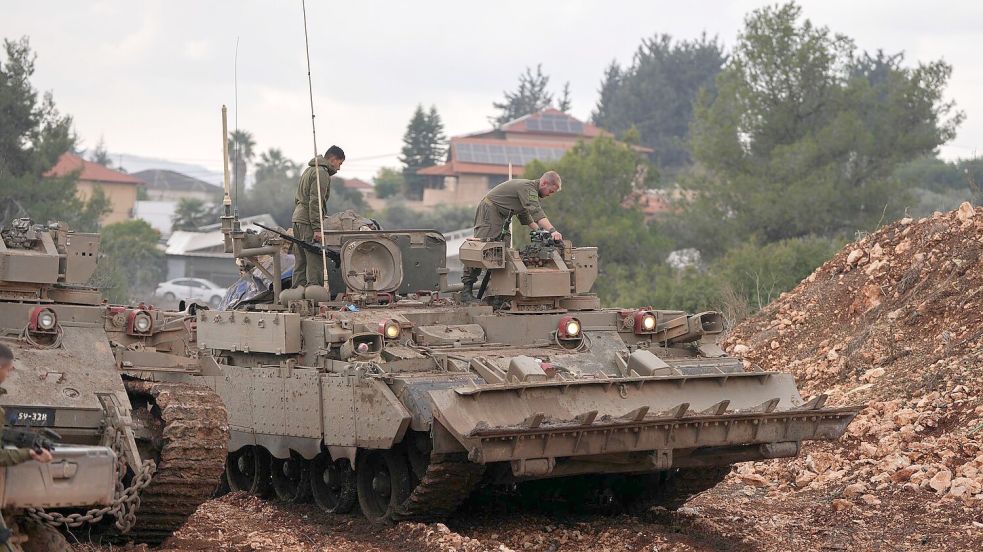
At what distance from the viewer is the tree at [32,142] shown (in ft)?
127

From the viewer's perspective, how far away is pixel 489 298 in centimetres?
1503

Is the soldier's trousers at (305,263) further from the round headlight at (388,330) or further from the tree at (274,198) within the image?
the tree at (274,198)

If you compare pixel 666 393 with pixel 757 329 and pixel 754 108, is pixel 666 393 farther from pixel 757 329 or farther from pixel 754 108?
pixel 754 108

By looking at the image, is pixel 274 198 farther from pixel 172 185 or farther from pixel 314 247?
pixel 314 247

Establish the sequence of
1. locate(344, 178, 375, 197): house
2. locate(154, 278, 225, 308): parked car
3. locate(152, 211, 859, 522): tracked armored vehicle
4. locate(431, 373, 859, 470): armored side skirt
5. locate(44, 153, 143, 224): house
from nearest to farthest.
Result: locate(431, 373, 859, 470): armored side skirt
locate(152, 211, 859, 522): tracked armored vehicle
locate(154, 278, 225, 308): parked car
locate(44, 153, 143, 224): house
locate(344, 178, 375, 197): house

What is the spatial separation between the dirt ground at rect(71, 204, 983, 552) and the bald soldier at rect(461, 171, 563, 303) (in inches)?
107

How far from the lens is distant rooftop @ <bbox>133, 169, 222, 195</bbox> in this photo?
97562 millimetres

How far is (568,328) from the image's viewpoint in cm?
1409

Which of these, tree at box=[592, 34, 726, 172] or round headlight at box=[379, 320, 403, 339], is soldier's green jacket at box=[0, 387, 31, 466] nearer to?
round headlight at box=[379, 320, 403, 339]

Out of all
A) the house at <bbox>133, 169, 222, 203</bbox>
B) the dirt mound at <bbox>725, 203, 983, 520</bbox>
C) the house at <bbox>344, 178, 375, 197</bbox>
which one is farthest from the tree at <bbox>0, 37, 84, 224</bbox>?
the house at <bbox>133, 169, 222, 203</bbox>

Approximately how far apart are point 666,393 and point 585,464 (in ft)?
2.99

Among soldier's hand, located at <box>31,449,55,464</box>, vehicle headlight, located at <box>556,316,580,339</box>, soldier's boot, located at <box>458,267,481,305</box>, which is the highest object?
soldier's boot, located at <box>458,267,481,305</box>

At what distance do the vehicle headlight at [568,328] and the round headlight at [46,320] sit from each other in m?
4.79

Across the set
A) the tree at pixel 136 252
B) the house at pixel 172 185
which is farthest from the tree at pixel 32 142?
the house at pixel 172 185
